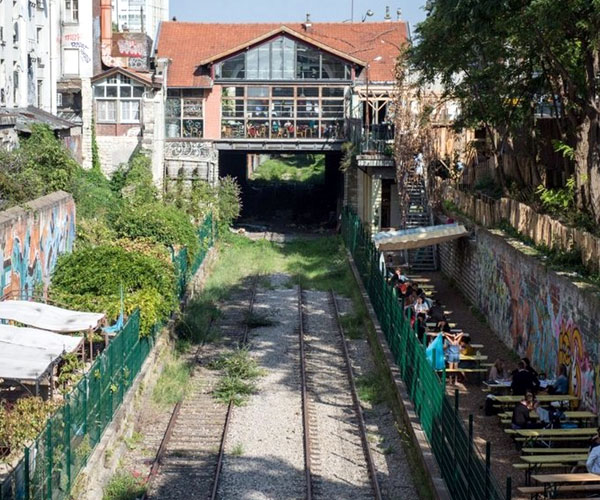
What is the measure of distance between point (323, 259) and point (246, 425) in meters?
23.0

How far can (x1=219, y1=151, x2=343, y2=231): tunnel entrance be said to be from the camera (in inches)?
2282

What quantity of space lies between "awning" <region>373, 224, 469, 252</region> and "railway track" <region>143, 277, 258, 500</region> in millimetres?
8162

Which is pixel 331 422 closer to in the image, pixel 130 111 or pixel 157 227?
pixel 157 227

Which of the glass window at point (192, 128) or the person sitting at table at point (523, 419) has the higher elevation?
the glass window at point (192, 128)

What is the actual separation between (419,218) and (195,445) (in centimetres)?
2330

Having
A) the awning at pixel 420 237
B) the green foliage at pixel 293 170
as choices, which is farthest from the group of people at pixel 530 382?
the green foliage at pixel 293 170

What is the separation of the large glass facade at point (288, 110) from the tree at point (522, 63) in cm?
1738

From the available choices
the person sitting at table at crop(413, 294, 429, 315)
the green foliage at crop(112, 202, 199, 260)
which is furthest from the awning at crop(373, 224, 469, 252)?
the green foliage at crop(112, 202, 199, 260)

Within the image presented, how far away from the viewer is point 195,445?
63.4 feet

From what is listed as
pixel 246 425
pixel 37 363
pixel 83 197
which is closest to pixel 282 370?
pixel 246 425

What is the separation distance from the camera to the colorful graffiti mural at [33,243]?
73.7 ft

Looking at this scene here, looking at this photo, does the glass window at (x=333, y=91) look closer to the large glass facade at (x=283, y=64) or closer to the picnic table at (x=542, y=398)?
the large glass facade at (x=283, y=64)

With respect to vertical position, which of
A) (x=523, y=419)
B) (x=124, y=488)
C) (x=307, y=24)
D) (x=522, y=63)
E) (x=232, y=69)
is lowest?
(x=124, y=488)

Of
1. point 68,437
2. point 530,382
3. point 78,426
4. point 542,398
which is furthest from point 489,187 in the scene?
point 68,437
